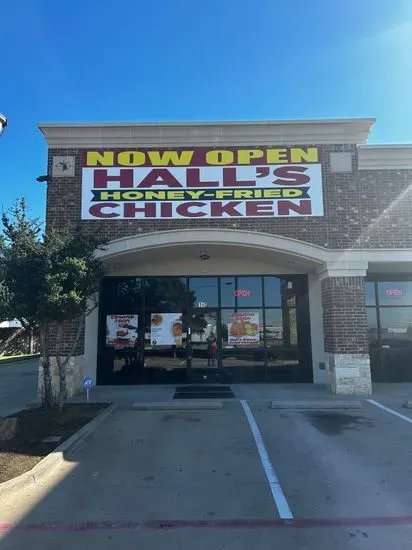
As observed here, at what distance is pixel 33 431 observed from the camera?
26.2ft

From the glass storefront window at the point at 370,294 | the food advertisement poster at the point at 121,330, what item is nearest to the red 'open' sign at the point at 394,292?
the glass storefront window at the point at 370,294

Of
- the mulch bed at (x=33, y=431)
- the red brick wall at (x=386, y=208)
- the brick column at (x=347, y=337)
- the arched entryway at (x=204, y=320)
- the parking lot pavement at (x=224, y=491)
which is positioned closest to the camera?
the parking lot pavement at (x=224, y=491)

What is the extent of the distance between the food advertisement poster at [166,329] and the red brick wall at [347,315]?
460 centimetres

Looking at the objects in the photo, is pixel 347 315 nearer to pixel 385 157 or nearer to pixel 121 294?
pixel 385 157

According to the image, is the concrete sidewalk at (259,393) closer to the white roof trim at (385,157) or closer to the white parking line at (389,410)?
the white parking line at (389,410)

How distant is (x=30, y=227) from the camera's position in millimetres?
9289

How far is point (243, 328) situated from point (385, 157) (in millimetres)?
6371

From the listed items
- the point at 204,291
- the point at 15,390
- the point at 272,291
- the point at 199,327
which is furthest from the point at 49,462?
the point at 272,291

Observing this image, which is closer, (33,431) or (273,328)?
(33,431)

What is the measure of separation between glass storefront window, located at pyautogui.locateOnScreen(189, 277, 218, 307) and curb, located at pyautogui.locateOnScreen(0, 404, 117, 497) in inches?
238

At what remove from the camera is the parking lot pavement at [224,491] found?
420cm

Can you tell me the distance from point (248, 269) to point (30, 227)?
691cm

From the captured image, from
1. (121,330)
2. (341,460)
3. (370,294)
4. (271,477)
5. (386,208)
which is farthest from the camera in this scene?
(370,294)

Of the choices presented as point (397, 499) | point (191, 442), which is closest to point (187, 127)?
point (191, 442)
